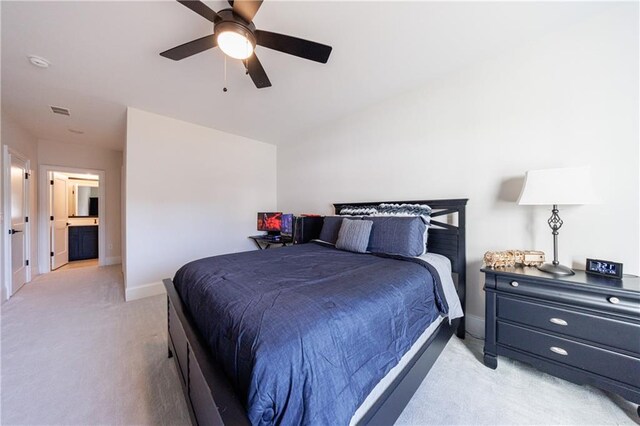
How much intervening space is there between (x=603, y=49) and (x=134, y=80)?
4135mm

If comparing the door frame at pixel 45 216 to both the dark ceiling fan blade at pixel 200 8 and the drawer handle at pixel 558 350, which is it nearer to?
the dark ceiling fan blade at pixel 200 8

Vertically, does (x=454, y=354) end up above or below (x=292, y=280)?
below

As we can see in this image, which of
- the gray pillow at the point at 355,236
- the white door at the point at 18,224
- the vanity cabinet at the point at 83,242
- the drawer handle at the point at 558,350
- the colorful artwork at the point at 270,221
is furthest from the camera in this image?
the vanity cabinet at the point at 83,242

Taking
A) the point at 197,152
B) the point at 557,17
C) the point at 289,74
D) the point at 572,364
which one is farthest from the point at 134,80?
the point at 572,364

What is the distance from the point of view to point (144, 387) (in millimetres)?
1589

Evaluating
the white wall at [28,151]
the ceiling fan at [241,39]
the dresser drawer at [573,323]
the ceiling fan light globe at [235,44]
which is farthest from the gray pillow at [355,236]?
the white wall at [28,151]

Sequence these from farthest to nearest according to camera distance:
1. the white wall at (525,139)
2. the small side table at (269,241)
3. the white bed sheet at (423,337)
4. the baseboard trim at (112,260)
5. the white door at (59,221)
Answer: the baseboard trim at (112,260), the white door at (59,221), the small side table at (269,241), the white wall at (525,139), the white bed sheet at (423,337)

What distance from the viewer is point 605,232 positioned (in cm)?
167

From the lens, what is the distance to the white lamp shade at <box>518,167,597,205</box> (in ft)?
4.94

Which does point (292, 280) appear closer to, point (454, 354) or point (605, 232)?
point (454, 354)

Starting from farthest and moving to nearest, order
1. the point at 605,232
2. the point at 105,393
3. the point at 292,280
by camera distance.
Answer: the point at 605,232
the point at 105,393
the point at 292,280

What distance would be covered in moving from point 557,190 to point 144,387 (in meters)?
3.12

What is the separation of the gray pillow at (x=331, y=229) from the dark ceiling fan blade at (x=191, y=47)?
2007 millimetres

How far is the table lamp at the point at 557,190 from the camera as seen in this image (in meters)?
1.51
